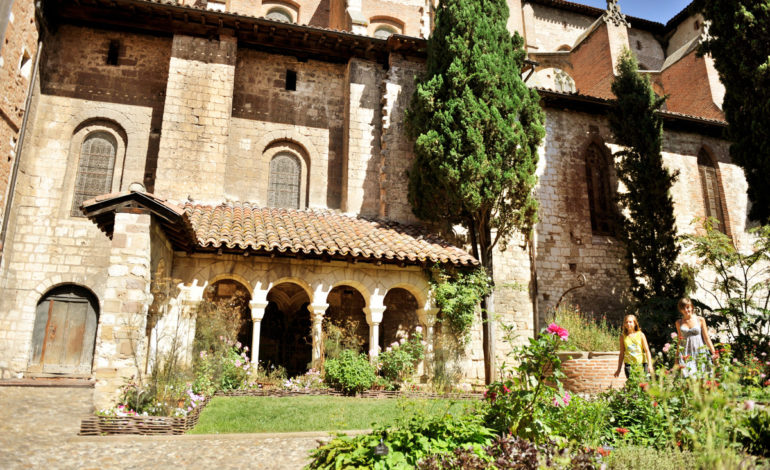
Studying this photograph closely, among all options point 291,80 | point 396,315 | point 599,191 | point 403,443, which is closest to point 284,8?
point 291,80

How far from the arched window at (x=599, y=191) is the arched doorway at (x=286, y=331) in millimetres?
8581

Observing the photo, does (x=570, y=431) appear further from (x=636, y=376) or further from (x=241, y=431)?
(x=241, y=431)

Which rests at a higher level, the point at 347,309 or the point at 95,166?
the point at 95,166

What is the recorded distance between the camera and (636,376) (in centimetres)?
594

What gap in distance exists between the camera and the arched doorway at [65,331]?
11.2m

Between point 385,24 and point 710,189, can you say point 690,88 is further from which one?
point 385,24

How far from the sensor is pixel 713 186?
1661 centimetres

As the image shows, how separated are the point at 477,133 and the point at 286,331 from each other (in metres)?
6.76

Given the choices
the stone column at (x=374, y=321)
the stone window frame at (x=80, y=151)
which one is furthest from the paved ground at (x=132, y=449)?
the stone window frame at (x=80, y=151)

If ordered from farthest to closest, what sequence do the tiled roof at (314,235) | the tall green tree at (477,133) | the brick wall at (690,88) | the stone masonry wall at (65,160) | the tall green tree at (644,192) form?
the brick wall at (690,88) < the tall green tree at (644,192) < the tall green tree at (477,133) < the stone masonry wall at (65,160) < the tiled roof at (314,235)

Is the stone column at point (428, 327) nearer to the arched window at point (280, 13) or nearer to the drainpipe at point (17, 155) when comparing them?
the drainpipe at point (17, 155)

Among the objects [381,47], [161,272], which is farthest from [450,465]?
[381,47]

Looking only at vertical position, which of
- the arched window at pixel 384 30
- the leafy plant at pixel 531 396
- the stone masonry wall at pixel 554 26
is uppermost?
the stone masonry wall at pixel 554 26

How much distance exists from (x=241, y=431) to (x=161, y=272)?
11.4 feet
